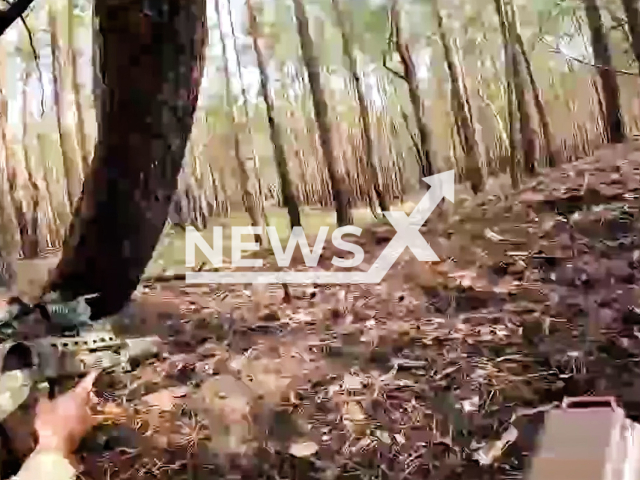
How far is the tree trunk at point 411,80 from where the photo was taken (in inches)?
58.4

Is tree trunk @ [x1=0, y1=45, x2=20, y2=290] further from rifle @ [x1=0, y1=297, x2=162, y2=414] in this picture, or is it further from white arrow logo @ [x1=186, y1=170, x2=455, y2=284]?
white arrow logo @ [x1=186, y1=170, x2=455, y2=284]

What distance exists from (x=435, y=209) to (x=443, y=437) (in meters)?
0.43

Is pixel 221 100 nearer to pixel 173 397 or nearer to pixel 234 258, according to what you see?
pixel 234 258

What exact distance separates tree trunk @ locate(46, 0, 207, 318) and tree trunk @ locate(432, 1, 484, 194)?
48 cm

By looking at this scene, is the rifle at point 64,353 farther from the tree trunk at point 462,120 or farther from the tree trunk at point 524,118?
the tree trunk at point 524,118

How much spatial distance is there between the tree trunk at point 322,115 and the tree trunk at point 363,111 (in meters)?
0.06

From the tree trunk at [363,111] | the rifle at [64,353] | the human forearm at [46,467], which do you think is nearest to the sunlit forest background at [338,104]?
the tree trunk at [363,111]

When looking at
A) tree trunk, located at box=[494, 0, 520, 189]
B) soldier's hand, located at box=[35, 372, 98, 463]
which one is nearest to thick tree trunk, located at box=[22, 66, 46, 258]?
soldier's hand, located at box=[35, 372, 98, 463]

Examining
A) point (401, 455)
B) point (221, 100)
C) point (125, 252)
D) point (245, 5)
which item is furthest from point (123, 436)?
point (245, 5)

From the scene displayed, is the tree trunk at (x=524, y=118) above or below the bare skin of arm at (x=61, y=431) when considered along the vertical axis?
above

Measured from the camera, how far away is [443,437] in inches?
56.1

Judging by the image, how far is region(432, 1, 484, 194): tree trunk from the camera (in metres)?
1.47

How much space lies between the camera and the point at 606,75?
4.84 feet

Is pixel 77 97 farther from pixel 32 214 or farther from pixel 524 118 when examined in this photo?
pixel 524 118
